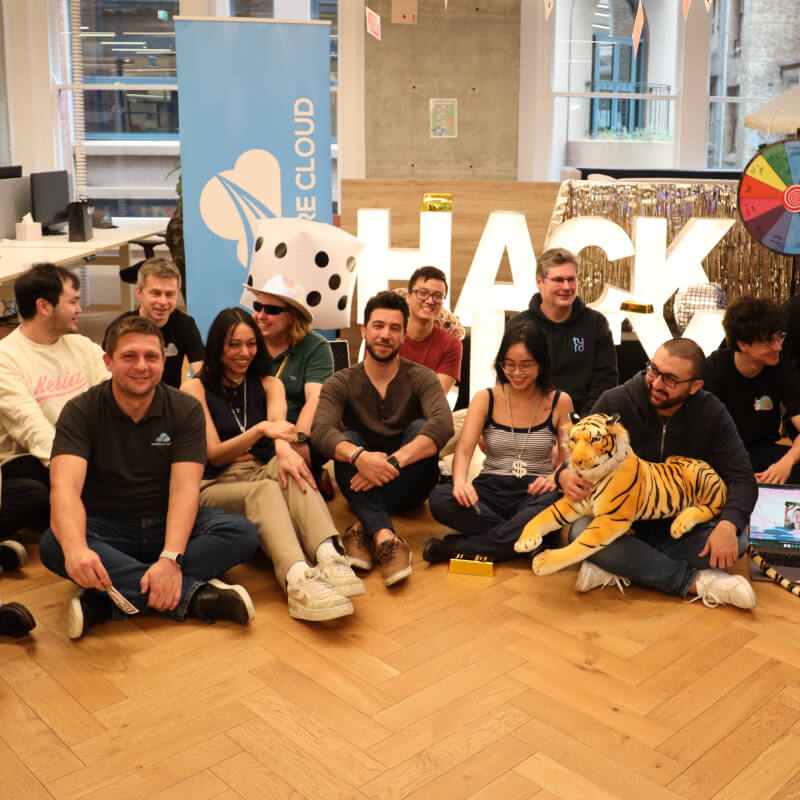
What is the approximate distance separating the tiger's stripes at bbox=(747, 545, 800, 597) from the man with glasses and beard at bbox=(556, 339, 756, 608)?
0.36 ft

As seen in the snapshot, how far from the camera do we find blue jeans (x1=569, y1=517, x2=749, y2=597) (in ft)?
→ 9.48

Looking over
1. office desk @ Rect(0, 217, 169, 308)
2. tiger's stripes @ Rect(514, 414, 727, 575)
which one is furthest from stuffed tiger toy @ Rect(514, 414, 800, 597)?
office desk @ Rect(0, 217, 169, 308)

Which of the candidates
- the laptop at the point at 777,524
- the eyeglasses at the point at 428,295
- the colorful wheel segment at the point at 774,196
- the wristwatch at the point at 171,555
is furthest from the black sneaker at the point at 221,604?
the colorful wheel segment at the point at 774,196

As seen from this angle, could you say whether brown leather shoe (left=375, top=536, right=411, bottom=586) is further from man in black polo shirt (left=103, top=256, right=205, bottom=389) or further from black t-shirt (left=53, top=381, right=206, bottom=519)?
man in black polo shirt (left=103, top=256, right=205, bottom=389)

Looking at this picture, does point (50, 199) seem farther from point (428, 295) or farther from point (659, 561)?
point (659, 561)

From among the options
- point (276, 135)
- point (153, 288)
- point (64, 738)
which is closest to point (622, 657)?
point (64, 738)

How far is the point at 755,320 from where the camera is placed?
3270mm

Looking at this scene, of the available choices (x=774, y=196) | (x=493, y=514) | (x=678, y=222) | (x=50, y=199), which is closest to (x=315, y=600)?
(x=493, y=514)

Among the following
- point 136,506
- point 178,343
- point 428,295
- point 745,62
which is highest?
point 745,62

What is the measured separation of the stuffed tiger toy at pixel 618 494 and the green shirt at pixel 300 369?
1.07 meters

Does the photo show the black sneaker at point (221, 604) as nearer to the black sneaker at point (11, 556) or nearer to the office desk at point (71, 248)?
the black sneaker at point (11, 556)

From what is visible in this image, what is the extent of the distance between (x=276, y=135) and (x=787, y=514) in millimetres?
3017

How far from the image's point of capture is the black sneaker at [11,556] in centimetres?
307

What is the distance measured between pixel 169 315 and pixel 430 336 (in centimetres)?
108
